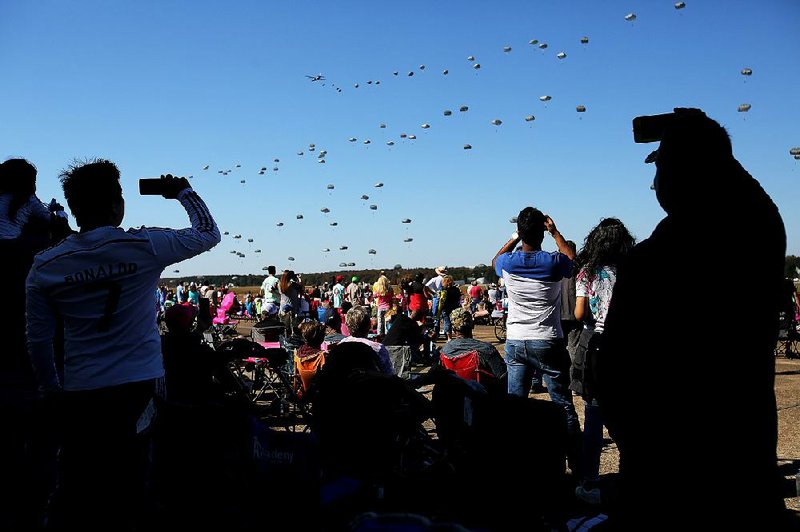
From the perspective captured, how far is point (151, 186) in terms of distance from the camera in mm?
2803

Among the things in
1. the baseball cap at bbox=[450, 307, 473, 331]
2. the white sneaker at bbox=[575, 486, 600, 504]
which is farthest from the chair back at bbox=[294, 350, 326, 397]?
the white sneaker at bbox=[575, 486, 600, 504]

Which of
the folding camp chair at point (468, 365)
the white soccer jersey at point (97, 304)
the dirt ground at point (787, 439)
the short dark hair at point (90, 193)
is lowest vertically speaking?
the dirt ground at point (787, 439)

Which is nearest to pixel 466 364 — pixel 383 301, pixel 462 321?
pixel 462 321

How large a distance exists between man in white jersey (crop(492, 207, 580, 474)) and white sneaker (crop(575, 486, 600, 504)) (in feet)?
1.35

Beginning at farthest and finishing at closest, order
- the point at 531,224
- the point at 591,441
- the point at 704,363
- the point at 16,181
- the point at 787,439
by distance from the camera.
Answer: the point at 787,439 → the point at 531,224 → the point at 591,441 → the point at 16,181 → the point at 704,363

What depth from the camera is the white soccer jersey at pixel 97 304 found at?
2.43m

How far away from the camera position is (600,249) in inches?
180

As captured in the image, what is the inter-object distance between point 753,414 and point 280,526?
215cm

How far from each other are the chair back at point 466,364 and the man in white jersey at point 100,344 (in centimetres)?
320

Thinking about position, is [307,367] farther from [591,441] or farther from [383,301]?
[383,301]

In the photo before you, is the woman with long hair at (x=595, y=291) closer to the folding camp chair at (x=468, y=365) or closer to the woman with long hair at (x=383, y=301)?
the folding camp chair at (x=468, y=365)

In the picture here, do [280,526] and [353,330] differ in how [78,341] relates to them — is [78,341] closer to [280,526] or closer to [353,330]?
[280,526]

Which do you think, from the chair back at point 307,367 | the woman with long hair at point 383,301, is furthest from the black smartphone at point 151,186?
the woman with long hair at point 383,301

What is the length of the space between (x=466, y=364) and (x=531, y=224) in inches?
56.1
